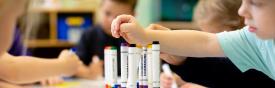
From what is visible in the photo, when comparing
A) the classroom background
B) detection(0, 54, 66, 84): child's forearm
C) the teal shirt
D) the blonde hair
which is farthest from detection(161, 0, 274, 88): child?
the classroom background

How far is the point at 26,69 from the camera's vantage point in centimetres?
93

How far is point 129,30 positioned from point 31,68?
0.98 feet

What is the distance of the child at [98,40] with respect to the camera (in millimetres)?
1728

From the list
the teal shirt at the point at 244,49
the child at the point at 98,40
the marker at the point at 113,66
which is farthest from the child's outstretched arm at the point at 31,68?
the child at the point at 98,40

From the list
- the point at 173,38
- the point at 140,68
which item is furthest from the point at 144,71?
the point at 173,38

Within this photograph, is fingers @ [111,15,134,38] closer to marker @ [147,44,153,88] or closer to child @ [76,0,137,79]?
marker @ [147,44,153,88]

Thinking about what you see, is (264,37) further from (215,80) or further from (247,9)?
(215,80)

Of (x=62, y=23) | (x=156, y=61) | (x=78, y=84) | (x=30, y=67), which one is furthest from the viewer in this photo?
(x=62, y=23)

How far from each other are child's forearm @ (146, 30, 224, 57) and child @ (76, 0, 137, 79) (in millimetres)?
895

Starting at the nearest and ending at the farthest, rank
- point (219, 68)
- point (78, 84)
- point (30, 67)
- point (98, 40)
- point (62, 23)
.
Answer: point (30, 67)
point (219, 68)
point (78, 84)
point (98, 40)
point (62, 23)

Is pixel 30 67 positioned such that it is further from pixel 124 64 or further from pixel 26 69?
pixel 124 64

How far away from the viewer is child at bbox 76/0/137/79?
1.73 meters

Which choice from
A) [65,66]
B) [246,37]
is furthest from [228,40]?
[65,66]

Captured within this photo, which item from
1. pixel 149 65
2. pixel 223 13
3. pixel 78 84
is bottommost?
pixel 78 84
